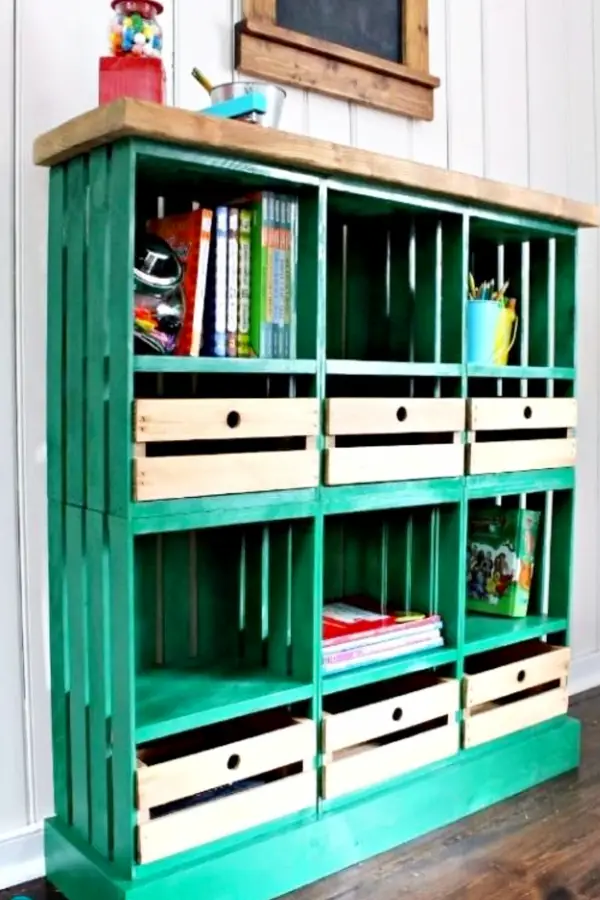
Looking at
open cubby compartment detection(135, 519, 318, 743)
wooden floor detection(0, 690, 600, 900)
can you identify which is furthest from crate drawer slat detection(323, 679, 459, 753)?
wooden floor detection(0, 690, 600, 900)

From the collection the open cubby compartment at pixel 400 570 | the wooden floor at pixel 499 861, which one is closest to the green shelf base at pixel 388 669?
the open cubby compartment at pixel 400 570

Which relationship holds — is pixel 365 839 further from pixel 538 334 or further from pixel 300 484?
pixel 538 334

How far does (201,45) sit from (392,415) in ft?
2.67

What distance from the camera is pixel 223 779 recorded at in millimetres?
1531

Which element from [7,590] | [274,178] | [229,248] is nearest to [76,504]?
[7,590]

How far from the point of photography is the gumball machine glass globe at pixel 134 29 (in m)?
1.50

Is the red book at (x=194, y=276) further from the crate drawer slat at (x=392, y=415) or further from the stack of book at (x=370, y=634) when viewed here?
the stack of book at (x=370, y=634)

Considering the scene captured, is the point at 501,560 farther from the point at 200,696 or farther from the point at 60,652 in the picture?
the point at 60,652

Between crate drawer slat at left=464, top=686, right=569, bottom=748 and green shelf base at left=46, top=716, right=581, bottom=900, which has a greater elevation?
crate drawer slat at left=464, top=686, right=569, bottom=748

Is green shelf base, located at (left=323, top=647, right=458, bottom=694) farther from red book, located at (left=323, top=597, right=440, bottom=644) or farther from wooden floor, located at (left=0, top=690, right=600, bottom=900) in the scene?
wooden floor, located at (left=0, top=690, right=600, bottom=900)

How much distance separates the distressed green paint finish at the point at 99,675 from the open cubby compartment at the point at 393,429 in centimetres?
41

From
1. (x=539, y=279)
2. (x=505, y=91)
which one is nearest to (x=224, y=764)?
(x=539, y=279)

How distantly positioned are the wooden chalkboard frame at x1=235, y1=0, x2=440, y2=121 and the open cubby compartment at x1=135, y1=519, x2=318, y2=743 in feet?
3.09

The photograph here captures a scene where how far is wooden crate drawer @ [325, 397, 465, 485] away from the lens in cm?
165
